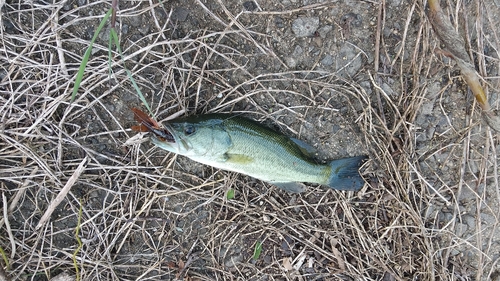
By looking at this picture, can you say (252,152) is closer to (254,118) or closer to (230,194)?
(254,118)

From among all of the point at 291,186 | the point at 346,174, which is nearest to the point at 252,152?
the point at 291,186

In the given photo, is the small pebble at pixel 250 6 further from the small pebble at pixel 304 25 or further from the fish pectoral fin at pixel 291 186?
the fish pectoral fin at pixel 291 186

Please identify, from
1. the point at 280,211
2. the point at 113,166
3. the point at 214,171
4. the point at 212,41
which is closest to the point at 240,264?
the point at 280,211

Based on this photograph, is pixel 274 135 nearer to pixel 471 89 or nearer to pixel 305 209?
pixel 305 209

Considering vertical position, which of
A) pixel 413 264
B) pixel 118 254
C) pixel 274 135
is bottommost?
pixel 118 254

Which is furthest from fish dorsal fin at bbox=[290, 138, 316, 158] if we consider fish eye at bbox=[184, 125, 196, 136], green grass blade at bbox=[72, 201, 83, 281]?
green grass blade at bbox=[72, 201, 83, 281]

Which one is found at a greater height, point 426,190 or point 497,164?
point 497,164

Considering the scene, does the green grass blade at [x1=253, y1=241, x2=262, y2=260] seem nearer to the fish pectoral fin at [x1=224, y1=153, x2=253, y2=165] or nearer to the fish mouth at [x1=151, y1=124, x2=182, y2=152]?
the fish pectoral fin at [x1=224, y1=153, x2=253, y2=165]

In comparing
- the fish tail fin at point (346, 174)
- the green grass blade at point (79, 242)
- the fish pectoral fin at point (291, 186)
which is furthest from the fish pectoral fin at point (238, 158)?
the green grass blade at point (79, 242)

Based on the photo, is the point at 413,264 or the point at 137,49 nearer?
the point at 137,49
